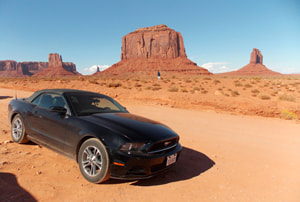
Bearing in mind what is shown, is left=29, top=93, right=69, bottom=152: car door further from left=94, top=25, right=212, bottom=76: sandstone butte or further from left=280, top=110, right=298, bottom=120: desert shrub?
left=94, top=25, right=212, bottom=76: sandstone butte

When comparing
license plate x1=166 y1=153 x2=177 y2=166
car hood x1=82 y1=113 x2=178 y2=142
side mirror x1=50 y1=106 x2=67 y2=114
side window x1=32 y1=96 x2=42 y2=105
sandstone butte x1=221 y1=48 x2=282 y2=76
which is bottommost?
license plate x1=166 y1=153 x2=177 y2=166

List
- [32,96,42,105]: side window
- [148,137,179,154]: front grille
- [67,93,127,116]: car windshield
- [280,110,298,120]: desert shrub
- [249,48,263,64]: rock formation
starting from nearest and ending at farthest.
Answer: [148,137,179,154]: front grille → [67,93,127,116]: car windshield → [32,96,42,105]: side window → [280,110,298,120]: desert shrub → [249,48,263,64]: rock formation

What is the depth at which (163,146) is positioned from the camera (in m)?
3.03

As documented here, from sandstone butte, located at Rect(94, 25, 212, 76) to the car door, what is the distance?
85.4 metres

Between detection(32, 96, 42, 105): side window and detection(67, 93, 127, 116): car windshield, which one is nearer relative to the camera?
detection(67, 93, 127, 116): car windshield

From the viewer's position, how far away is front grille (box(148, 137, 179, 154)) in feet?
9.34

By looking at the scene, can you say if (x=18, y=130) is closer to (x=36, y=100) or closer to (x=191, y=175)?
(x=36, y=100)

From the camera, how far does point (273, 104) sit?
10789 millimetres

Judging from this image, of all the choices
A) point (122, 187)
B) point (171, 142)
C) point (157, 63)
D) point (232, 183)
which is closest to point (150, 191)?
point (122, 187)

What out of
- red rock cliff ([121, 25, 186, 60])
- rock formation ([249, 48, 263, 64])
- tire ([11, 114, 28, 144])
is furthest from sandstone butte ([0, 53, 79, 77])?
tire ([11, 114, 28, 144])

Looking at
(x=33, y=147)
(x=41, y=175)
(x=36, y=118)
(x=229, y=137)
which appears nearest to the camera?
(x=41, y=175)

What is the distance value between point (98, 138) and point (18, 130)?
2.77 m

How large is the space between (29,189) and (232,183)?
314 cm

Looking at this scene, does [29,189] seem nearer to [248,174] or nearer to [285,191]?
[248,174]
